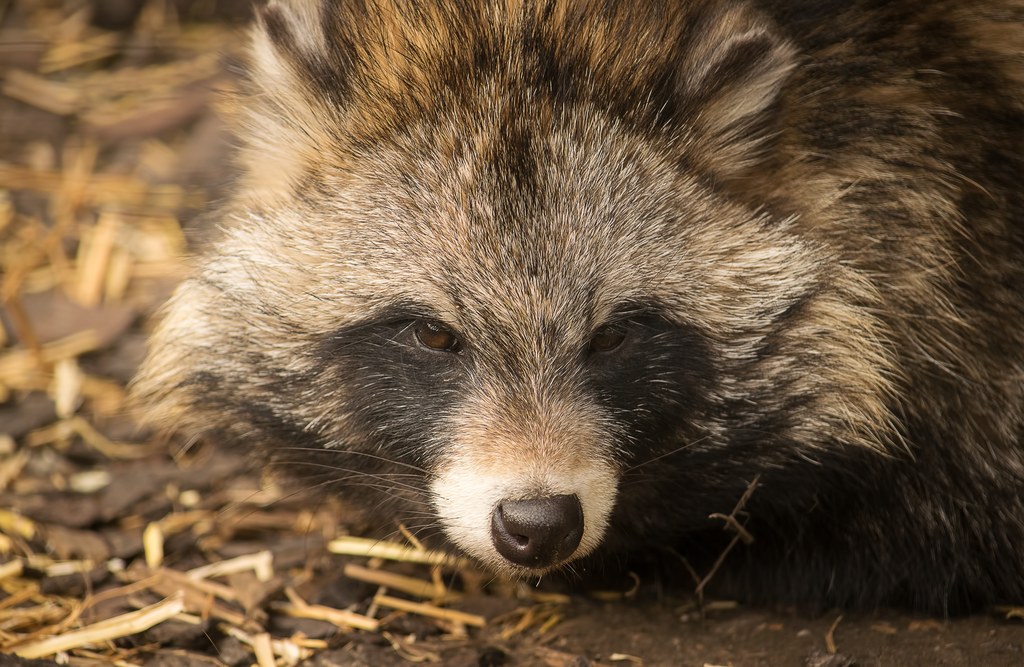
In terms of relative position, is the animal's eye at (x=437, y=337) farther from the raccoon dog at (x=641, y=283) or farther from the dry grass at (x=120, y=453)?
the dry grass at (x=120, y=453)

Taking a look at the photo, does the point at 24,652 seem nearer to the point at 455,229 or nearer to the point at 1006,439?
the point at 455,229

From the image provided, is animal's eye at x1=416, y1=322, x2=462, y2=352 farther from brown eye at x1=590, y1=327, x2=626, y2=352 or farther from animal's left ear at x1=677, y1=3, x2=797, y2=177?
animal's left ear at x1=677, y1=3, x2=797, y2=177

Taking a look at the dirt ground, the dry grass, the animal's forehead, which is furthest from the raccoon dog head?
the dry grass

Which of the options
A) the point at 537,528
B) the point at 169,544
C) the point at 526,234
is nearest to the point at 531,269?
the point at 526,234

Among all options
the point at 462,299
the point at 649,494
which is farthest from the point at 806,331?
the point at 462,299

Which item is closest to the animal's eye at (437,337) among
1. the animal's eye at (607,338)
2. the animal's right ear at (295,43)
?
the animal's eye at (607,338)

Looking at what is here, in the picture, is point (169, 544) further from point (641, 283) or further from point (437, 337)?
point (641, 283)

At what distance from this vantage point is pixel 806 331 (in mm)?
4066

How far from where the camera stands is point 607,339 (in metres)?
3.88

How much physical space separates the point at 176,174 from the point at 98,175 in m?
0.50

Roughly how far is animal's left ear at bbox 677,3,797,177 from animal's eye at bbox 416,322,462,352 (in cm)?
106

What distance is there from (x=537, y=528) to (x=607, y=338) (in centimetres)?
69

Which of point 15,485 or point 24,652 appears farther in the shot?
point 15,485

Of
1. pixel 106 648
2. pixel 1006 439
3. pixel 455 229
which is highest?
pixel 455 229
